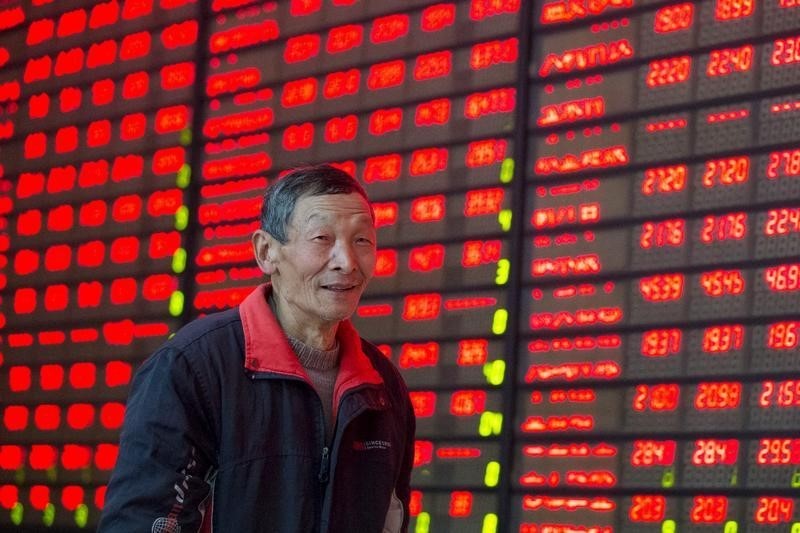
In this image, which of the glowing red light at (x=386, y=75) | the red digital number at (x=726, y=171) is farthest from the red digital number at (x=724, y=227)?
the glowing red light at (x=386, y=75)

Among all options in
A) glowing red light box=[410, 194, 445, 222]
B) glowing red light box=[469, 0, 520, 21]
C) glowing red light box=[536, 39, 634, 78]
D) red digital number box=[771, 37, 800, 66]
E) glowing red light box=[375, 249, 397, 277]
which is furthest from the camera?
glowing red light box=[375, 249, 397, 277]

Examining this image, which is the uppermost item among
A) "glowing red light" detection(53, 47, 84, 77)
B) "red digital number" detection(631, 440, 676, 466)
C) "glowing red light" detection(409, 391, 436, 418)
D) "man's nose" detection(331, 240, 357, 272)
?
"glowing red light" detection(53, 47, 84, 77)

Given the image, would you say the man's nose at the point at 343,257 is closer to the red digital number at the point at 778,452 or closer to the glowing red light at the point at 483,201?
the red digital number at the point at 778,452

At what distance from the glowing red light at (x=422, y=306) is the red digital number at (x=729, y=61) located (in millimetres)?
1421

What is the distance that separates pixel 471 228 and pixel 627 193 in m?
0.70

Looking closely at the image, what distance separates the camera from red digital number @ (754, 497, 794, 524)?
15.4 feet

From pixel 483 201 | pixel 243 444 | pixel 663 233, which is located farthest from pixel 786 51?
pixel 243 444

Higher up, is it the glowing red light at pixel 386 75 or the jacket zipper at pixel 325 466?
the glowing red light at pixel 386 75

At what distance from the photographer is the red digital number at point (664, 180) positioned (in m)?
5.05

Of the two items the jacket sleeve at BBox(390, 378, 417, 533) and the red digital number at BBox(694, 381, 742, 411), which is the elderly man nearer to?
the jacket sleeve at BBox(390, 378, 417, 533)

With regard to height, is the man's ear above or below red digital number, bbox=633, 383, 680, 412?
above

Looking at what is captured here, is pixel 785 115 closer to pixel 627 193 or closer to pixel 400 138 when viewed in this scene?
pixel 627 193

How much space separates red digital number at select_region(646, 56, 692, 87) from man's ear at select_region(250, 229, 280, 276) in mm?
3036

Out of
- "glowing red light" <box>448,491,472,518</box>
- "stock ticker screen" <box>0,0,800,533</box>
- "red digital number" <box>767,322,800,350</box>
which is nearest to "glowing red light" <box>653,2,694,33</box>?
"stock ticker screen" <box>0,0,800,533</box>
